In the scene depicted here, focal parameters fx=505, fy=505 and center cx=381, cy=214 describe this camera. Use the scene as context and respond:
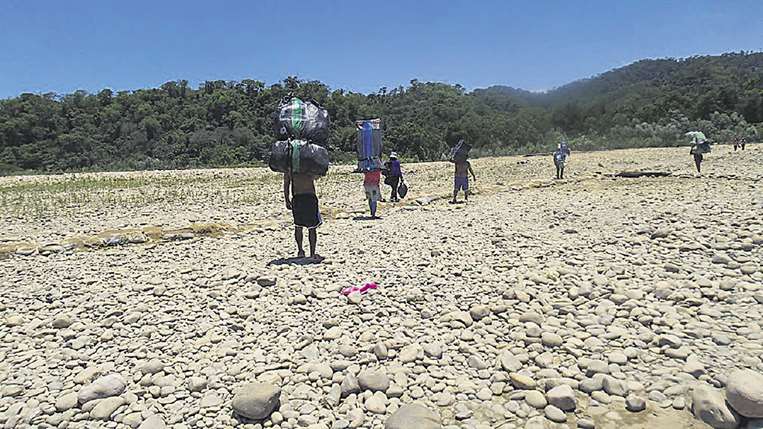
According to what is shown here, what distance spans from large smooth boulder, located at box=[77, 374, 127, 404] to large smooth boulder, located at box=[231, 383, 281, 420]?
116cm

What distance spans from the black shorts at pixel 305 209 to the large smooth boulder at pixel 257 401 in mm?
3938

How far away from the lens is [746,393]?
3842mm

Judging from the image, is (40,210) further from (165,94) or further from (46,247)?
→ (165,94)

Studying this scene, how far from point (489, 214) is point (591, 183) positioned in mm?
9721

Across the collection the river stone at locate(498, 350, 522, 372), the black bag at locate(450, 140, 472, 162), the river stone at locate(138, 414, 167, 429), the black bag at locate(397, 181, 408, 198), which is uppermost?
the black bag at locate(450, 140, 472, 162)

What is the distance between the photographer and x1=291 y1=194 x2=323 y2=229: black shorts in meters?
8.02

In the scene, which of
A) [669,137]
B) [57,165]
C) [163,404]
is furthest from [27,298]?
[57,165]

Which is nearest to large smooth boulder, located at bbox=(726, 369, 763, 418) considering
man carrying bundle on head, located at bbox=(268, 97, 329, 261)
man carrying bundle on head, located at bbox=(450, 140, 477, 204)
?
man carrying bundle on head, located at bbox=(268, 97, 329, 261)

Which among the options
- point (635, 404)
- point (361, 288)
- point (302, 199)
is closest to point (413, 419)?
point (635, 404)

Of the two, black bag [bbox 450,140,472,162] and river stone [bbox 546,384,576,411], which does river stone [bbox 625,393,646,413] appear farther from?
black bag [bbox 450,140,472,162]

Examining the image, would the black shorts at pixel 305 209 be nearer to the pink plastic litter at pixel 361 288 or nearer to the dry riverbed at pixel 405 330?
the dry riverbed at pixel 405 330

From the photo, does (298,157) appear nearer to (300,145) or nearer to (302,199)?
(300,145)

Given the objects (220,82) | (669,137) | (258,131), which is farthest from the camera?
(220,82)

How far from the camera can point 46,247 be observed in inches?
428
